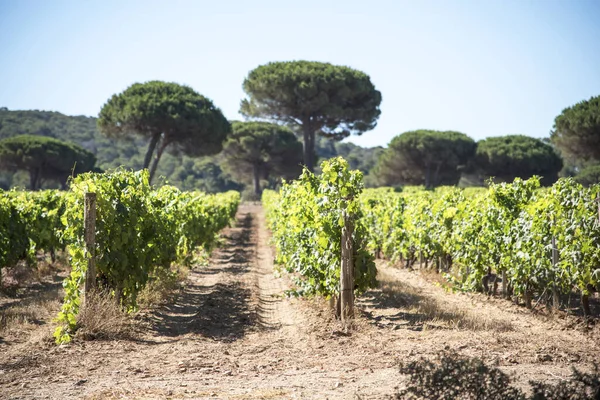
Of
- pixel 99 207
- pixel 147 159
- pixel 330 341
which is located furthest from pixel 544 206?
pixel 147 159

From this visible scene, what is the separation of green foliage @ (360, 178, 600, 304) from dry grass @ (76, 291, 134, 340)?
5.29 meters

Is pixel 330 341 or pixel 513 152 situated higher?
pixel 513 152

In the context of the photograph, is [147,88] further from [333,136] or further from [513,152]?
[513,152]

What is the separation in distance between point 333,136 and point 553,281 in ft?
113

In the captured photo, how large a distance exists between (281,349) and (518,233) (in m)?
4.11

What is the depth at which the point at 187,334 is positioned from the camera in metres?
6.32

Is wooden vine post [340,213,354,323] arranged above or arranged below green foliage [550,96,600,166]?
below

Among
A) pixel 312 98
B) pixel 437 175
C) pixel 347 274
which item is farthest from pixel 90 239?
pixel 437 175

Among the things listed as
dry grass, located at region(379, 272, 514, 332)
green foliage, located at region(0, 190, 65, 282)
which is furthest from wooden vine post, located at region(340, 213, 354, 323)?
green foliage, located at region(0, 190, 65, 282)

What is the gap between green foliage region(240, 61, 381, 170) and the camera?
3809 centimetres

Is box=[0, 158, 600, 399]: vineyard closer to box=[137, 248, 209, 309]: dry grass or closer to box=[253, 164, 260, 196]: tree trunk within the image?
box=[137, 248, 209, 309]: dry grass

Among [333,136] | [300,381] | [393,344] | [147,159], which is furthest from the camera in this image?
[333,136]

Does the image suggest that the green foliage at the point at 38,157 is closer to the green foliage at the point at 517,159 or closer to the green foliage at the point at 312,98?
the green foliage at the point at 312,98

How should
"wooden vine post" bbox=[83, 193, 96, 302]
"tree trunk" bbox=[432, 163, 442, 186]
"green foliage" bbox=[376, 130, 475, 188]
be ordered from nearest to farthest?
"wooden vine post" bbox=[83, 193, 96, 302] < "green foliage" bbox=[376, 130, 475, 188] < "tree trunk" bbox=[432, 163, 442, 186]
